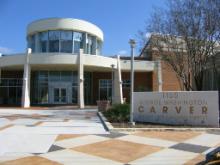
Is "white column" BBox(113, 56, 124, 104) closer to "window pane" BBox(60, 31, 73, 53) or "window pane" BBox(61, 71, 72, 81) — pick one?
"window pane" BBox(61, 71, 72, 81)

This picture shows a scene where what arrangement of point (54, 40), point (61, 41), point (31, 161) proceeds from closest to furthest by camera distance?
point (31, 161) < point (61, 41) < point (54, 40)

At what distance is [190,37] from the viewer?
22.9 meters

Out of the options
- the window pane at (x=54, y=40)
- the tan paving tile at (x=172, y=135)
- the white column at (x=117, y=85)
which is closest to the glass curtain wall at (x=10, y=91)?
the window pane at (x=54, y=40)

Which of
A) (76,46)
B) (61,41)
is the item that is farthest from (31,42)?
(76,46)

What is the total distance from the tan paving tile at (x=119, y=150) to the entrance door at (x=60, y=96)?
97.8 ft

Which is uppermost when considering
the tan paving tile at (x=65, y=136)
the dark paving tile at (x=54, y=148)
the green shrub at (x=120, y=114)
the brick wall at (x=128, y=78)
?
the brick wall at (x=128, y=78)

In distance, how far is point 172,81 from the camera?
148 ft

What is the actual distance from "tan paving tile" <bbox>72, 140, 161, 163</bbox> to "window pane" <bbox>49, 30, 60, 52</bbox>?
1140 inches

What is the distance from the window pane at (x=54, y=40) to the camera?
39.3 m

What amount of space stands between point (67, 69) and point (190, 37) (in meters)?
20.5

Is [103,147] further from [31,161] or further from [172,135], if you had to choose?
[172,135]

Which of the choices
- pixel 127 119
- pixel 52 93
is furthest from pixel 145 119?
pixel 52 93

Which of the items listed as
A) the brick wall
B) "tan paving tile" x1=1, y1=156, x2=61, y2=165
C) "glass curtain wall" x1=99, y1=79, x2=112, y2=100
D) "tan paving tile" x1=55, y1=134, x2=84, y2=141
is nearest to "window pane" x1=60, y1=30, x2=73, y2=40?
the brick wall

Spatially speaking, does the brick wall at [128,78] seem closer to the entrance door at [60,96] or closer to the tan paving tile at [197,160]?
the entrance door at [60,96]
